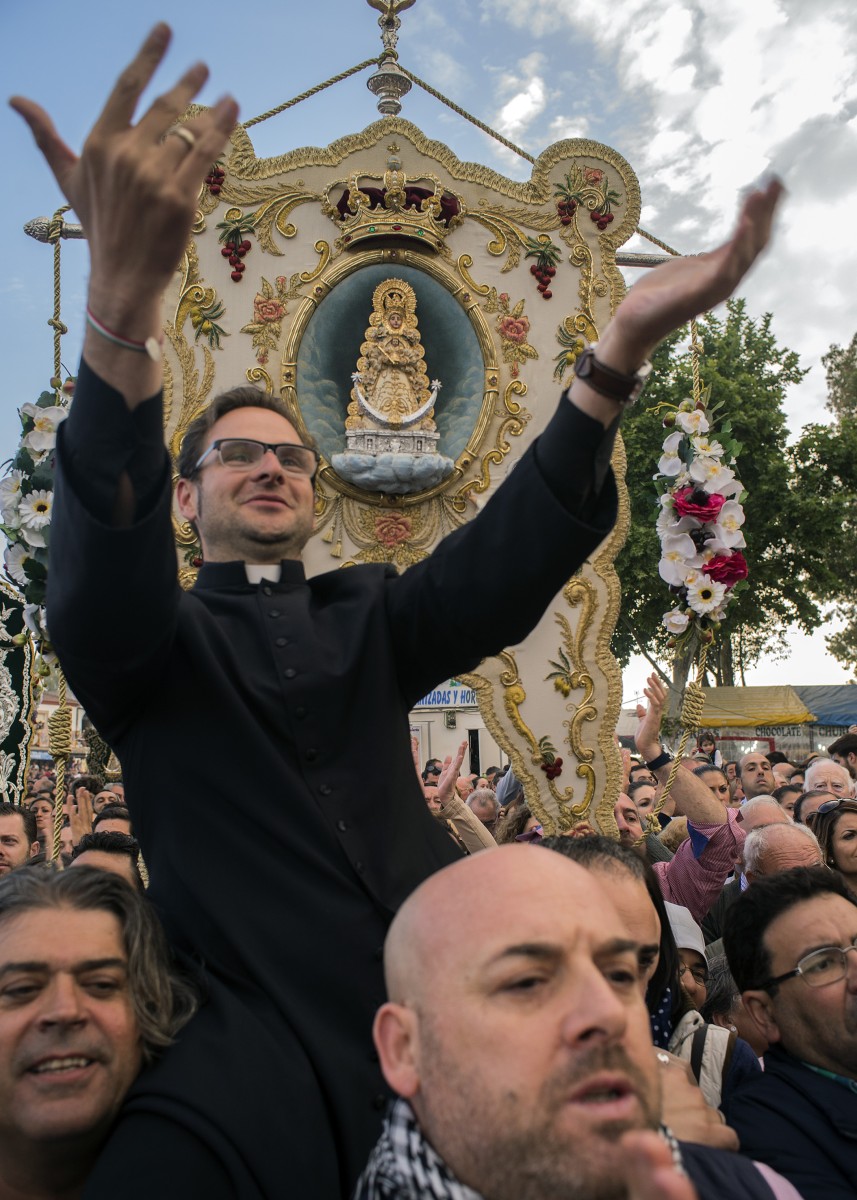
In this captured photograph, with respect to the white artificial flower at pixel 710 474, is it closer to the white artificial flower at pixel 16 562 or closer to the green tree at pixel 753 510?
the white artificial flower at pixel 16 562

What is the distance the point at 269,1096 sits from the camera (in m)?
1.63

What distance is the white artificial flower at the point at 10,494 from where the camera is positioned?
5074 millimetres

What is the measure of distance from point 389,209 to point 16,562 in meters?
2.53

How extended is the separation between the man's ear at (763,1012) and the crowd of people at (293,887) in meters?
0.15

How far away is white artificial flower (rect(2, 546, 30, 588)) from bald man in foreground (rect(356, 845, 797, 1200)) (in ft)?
13.3

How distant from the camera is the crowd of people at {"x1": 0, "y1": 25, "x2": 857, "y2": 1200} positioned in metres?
1.38

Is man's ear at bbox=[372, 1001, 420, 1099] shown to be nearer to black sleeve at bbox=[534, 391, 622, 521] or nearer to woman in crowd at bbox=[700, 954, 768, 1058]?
black sleeve at bbox=[534, 391, 622, 521]

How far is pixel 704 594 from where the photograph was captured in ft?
16.5

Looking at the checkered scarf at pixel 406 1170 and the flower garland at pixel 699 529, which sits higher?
the flower garland at pixel 699 529

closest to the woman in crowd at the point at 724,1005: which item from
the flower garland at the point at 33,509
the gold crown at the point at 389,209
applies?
the flower garland at the point at 33,509

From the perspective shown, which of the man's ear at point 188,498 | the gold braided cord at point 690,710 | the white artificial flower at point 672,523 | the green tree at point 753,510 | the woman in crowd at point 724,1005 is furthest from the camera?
the green tree at point 753,510

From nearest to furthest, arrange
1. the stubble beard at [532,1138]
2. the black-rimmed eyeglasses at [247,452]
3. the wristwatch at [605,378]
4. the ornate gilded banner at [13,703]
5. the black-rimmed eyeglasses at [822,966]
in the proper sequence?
the stubble beard at [532,1138], the wristwatch at [605,378], the black-rimmed eyeglasses at [247,452], the black-rimmed eyeglasses at [822,966], the ornate gilded banner at [13,703]

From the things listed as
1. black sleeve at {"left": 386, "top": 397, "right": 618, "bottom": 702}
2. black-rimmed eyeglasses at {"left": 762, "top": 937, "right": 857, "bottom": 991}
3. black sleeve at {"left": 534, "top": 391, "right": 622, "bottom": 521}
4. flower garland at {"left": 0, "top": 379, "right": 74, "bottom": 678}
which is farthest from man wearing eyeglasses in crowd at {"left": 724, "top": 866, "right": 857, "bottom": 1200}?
flower garland at {"left": 0, "top": 379, "right": 74, "bottom": 678}

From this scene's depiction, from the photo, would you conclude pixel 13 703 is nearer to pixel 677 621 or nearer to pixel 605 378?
pixel 677 621
